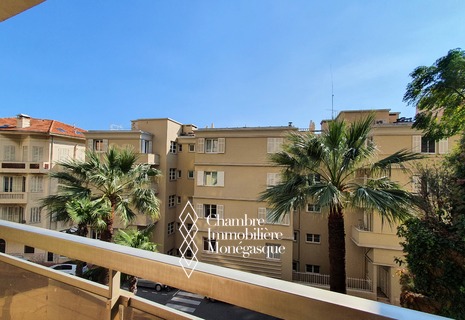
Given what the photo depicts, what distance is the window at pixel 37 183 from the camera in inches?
596

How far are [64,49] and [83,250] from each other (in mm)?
11417

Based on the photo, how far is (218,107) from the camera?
1479cm

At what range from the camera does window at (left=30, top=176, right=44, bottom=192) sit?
15.1 m

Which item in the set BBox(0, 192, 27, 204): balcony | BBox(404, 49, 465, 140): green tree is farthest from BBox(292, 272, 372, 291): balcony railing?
BBox(0, 192, 27, 204): balcony

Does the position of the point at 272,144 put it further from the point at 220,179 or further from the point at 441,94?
the point at 441,94

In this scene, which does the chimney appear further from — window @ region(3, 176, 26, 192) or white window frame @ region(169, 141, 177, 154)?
white window frame @ region(169, 141, 177, 154)

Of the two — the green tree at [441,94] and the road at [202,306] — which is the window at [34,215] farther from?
the green tree at [441,94]

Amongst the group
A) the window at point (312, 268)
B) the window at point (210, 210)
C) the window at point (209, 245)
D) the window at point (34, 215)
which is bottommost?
the window at point (312, 268)

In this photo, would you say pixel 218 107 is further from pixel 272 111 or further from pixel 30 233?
pixel 30 233

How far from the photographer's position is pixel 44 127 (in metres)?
16.1

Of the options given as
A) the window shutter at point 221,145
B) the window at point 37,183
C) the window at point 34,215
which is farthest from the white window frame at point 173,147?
the window at point 34,215

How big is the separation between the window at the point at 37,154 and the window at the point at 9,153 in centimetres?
130

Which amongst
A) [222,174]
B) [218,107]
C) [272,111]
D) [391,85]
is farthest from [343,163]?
[218,107]

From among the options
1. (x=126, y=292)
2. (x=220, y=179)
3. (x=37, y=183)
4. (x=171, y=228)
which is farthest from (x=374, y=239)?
(x=37, y=183)
